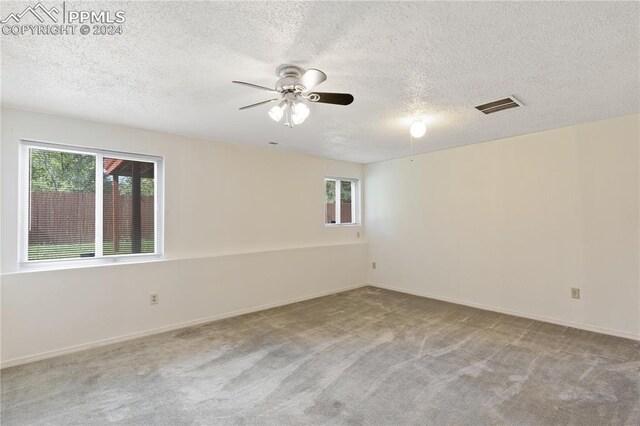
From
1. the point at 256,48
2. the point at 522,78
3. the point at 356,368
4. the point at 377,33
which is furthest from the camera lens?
the point at 356,368

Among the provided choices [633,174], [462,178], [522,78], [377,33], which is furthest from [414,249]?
A: [377,33]

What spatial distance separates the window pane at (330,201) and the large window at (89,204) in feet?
9.16

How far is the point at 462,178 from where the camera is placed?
454cm

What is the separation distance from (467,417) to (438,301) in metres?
2.85

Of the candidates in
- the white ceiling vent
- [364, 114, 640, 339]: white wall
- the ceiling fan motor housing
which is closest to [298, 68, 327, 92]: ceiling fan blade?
the ceiling fan motor housing

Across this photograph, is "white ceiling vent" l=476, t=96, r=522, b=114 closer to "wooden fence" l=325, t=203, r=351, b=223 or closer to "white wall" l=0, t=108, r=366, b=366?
"white wall" l=0, t=108, r=366, b=366

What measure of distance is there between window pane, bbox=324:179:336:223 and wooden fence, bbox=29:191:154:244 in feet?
10.3

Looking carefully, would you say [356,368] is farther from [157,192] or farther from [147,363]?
[157,192]

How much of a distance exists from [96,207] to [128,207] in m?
0.31

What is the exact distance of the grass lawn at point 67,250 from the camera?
2975 millimetres

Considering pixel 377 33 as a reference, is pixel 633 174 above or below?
below

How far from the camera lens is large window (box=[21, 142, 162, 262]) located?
9.78 feet

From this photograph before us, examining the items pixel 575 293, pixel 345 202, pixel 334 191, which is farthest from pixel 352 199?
pixel 575 293

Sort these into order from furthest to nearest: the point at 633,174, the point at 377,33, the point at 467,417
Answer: the point at 633,174 → the point at 467,417 → the point at 377,33
